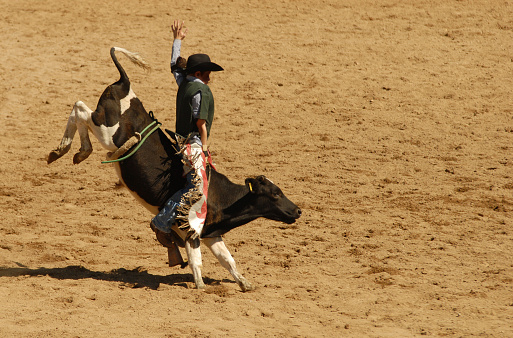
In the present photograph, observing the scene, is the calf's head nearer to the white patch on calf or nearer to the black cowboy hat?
the black cowboy hat

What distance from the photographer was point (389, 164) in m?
10.4

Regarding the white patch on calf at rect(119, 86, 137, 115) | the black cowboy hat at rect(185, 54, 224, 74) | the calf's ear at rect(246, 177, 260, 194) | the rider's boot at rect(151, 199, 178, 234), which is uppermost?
the black cowboy hat at rect(185, 54, 224, 74)

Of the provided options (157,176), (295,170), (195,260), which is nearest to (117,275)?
(195,260)

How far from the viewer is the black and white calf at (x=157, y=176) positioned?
6824 mm

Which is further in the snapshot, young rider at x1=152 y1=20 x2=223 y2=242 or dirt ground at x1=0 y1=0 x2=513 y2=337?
young rider at x1=152 y1=20 x2=223 y2=242

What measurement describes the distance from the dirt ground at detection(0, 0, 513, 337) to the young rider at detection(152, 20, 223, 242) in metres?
0.66

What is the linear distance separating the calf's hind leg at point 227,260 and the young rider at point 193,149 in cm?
32

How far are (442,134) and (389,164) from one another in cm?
140

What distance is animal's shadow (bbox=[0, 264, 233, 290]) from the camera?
22.9 ft

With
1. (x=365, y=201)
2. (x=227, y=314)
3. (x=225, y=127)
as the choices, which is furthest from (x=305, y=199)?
(x=227, y=314)

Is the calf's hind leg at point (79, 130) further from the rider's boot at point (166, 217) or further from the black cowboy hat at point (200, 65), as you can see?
the black cowboy hat at point (200, 65)

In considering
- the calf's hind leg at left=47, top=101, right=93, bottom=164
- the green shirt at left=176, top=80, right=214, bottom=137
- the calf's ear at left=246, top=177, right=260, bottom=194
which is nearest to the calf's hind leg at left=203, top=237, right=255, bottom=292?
the calf's ear at left=246, top=177, right=260, bottom=194

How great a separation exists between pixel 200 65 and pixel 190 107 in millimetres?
405

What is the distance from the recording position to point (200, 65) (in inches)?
264
